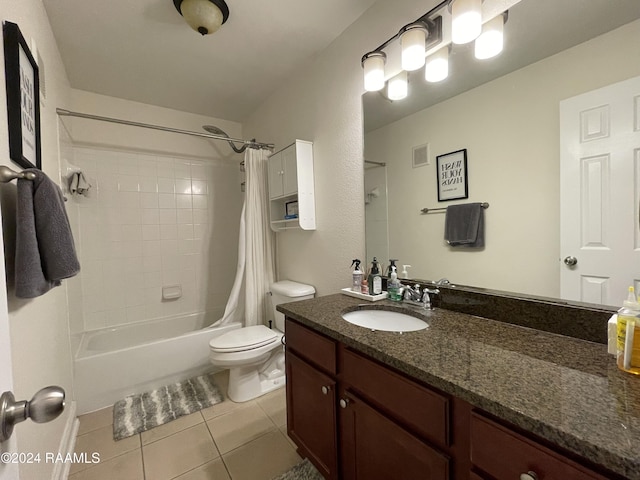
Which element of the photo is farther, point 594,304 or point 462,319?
point 462,319

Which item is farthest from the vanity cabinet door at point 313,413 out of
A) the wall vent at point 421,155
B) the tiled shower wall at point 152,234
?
the tiled shower wall at point 152,234

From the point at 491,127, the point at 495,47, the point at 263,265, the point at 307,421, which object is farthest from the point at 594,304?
the point at 263,265

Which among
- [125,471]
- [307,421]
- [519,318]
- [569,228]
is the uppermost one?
[569,228]

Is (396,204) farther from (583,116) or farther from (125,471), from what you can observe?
(125,471)

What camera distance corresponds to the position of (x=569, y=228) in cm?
91

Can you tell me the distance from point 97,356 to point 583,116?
284cm

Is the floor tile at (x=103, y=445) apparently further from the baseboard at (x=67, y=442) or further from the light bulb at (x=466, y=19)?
the light bulb at (x=466, y=19)

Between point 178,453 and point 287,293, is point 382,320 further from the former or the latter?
point 178,453

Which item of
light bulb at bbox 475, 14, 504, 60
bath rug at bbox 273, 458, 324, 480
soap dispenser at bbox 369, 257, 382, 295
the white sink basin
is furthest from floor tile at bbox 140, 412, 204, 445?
light bulb at bbox 475, 14, 504, 60

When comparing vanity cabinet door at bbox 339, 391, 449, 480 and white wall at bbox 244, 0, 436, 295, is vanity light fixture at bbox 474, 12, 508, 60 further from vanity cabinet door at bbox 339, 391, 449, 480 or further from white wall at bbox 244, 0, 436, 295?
vanity cabinet door at bbox 339, 391, 449, 480

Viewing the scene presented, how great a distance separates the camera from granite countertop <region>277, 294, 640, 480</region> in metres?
0.48

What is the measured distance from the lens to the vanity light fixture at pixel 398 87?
4.63 ft

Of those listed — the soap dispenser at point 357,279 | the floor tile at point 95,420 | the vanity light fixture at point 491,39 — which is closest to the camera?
the vanity light fixture at point 491,39

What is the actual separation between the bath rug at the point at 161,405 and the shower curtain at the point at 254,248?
501mm
